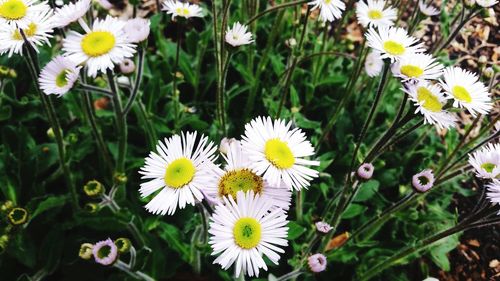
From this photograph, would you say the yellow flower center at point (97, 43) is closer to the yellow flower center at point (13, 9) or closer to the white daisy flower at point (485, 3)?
the yellow flower center at point (13, 9)

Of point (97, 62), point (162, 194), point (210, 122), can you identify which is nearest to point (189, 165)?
point (162, 194)

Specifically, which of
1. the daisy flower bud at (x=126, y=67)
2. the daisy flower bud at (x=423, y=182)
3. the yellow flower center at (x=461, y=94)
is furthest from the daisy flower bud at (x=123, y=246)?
the yellow flower center at (x=461, y=94)

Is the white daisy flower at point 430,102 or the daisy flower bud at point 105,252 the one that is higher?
the white daisy flower at point 430,102

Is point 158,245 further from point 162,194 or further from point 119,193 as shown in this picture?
point 162,194

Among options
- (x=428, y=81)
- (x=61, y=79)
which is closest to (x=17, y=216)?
(x=61, y=79)

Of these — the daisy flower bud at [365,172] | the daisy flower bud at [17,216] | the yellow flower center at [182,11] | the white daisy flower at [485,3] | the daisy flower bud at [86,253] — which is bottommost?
the daisy flower bud at [86,253]

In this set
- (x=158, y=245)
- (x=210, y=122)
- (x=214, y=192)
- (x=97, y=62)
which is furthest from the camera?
(x=210, y=122)

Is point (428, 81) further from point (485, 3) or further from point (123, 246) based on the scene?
point (123, 246)
